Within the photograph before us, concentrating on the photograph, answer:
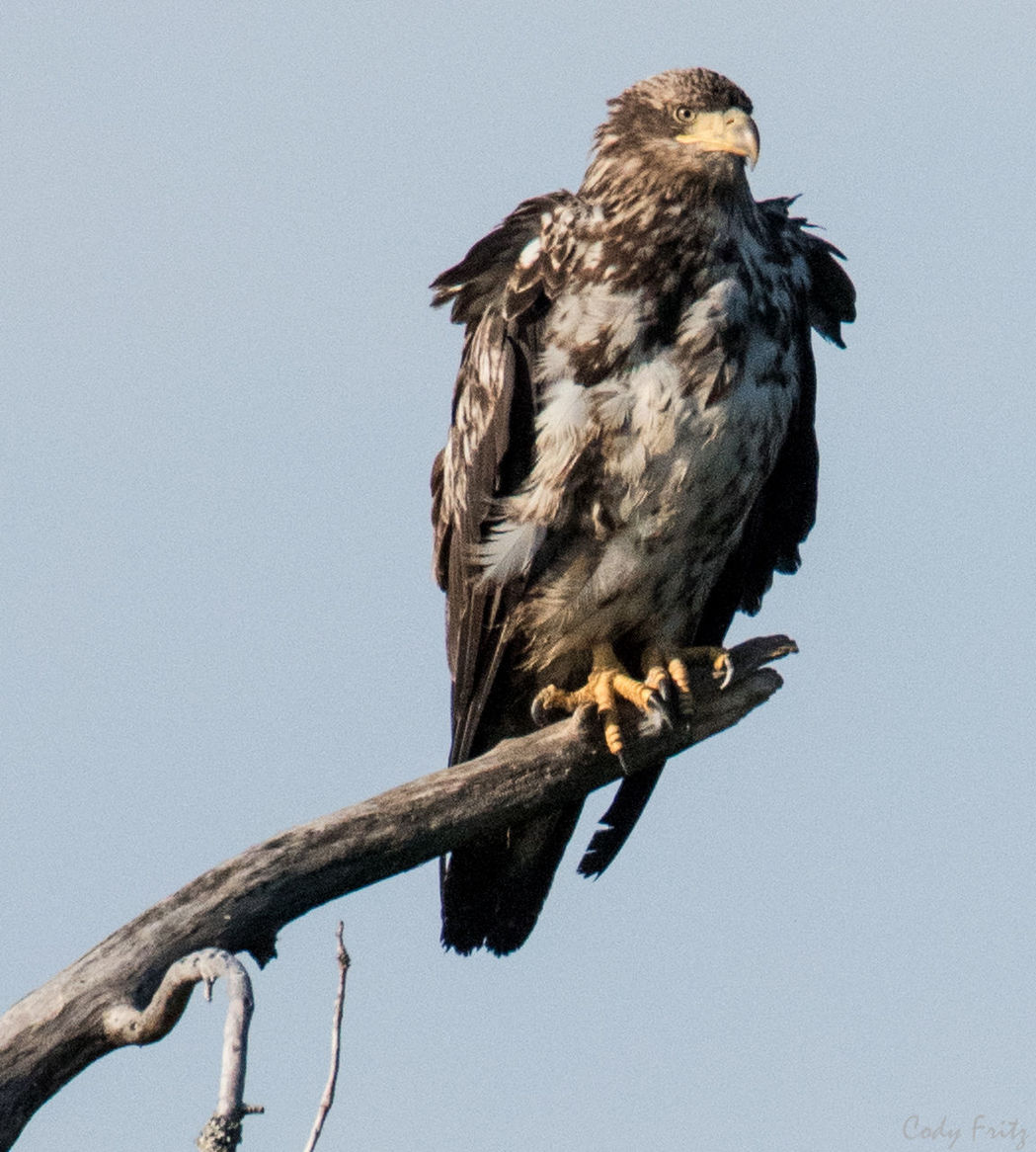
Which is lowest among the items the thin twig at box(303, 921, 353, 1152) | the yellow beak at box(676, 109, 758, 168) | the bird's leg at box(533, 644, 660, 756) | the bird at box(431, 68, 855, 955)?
the thin twig at box(303, 921, 353, 1152)

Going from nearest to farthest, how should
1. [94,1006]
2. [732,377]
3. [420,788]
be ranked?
[94,1006] → [420,788] → [732,377]

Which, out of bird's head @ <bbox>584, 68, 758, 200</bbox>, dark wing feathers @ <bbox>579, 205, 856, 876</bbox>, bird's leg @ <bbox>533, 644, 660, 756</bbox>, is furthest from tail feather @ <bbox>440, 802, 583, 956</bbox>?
bird's head @ <bbox>584, 68, 758, 200</bbox>

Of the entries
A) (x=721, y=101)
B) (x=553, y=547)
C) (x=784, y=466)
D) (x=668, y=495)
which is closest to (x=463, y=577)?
(x=553, y=547)

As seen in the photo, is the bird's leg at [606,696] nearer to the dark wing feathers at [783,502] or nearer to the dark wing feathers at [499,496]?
the dark wing feathers at [499,496]

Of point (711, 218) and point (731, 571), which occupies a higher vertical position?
point (711, 218)

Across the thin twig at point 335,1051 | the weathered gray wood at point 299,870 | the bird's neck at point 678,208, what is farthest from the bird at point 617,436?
the thin twig at point 335,1051

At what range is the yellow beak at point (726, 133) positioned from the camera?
240 inches

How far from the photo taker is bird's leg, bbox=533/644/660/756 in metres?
6.15

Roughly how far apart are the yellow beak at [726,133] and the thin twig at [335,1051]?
292 centimetres

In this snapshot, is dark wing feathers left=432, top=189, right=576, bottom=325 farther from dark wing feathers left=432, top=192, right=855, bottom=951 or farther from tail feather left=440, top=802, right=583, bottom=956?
tail feather left=440, top=802, right=583, bottom=956

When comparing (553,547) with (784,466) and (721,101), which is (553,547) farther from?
(721,101)

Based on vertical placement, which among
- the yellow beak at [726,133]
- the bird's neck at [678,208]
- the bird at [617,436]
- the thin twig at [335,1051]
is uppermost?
the yellow beak at [726,133]

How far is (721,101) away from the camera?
6.30 m

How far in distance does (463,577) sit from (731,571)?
38.4 inches
